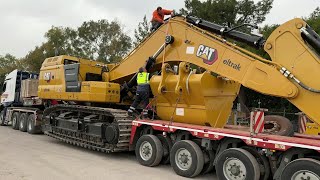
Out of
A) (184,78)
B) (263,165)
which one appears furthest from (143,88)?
(263,165)

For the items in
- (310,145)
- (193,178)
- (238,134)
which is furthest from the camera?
(193,178)

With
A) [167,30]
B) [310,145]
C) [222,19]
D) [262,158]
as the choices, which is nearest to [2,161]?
[167,30]

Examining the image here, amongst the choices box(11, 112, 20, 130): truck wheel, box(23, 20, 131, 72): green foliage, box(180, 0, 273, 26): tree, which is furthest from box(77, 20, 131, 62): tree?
box(11, 112, 20, 130): truck wheel

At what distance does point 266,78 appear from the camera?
7285 millimetres

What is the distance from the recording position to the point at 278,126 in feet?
28.5

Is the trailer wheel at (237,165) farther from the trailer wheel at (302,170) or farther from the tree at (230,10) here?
the tree at (230,10)

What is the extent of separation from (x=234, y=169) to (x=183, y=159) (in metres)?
1.49

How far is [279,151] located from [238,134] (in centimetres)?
86

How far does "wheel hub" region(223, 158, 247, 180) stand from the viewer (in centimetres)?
691

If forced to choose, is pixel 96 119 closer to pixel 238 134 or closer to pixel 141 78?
pixel 141 78

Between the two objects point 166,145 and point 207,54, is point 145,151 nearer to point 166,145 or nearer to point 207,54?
point 166,145

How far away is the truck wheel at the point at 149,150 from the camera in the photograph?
902 cm

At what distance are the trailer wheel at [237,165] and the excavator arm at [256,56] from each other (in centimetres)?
135

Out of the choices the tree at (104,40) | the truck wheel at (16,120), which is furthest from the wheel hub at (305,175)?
the tree at (104,40)
